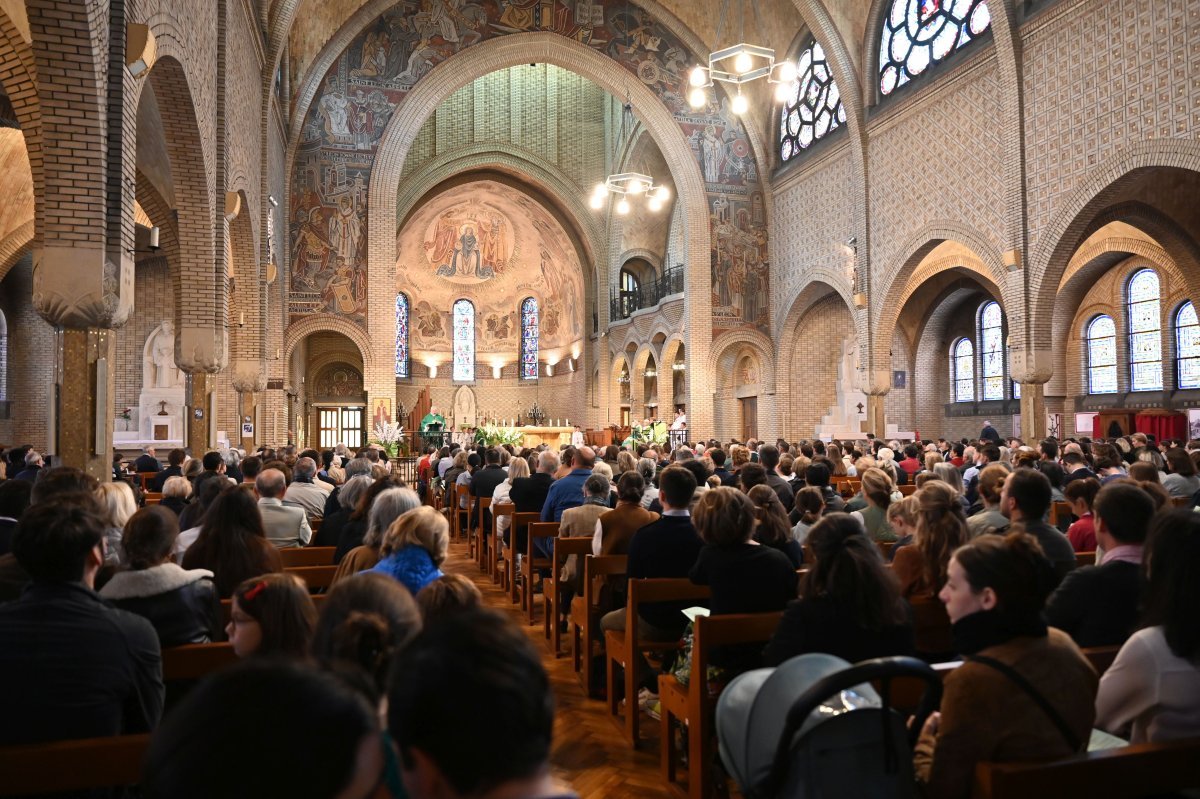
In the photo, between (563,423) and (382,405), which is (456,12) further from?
(563,423)

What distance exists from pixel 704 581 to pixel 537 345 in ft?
99.6

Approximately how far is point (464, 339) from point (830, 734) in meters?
33.0

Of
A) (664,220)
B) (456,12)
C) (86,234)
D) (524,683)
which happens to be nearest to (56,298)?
(86,234)

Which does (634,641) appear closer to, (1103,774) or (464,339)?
(1103,774)

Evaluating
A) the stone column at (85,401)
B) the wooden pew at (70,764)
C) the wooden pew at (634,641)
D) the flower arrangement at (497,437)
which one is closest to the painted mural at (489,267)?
the flower arrangement at (497,437)

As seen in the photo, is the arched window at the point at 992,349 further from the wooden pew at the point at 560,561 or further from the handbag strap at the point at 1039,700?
the handbag strap at the point at 1039,700

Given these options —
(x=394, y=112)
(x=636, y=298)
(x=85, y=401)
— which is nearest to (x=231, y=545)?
(x=85, y=401)

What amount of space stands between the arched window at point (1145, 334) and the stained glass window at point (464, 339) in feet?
75.5

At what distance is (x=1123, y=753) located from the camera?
1.92m

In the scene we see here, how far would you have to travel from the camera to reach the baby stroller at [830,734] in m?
1.69

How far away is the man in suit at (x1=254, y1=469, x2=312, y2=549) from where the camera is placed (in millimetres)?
5637

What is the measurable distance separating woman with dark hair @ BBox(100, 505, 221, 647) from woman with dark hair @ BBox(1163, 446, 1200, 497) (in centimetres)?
763

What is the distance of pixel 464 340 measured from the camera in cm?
3409

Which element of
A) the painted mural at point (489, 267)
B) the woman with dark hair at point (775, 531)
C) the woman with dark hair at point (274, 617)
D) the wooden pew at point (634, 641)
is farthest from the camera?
the painted mural at point (489, 267)
